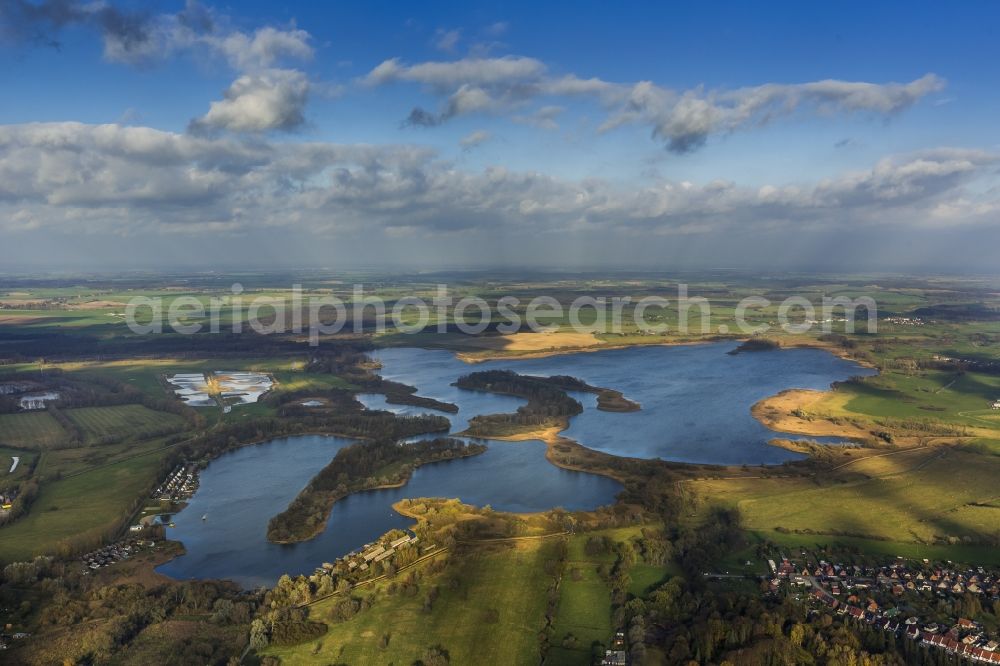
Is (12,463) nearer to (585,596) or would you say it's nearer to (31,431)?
(31,431)

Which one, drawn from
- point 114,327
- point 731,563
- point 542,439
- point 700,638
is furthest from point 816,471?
point 114,327

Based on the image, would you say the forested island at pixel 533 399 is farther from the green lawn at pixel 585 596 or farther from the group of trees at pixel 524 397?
the green lawn at pixel 585 596

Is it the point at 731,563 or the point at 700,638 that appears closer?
the point at 700,638

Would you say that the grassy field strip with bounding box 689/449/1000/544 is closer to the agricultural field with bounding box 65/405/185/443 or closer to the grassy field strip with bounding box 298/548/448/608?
the grassy field strip with bounding box 298/548/448/608

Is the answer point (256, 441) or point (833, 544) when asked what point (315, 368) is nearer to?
point (256, 441)

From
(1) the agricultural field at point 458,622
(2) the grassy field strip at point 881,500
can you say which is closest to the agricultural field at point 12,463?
(1) the agricultural field at point 458,622

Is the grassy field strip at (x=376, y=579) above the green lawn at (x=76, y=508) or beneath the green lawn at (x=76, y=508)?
beneath

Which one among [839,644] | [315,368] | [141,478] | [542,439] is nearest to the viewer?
[839,644]
